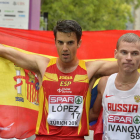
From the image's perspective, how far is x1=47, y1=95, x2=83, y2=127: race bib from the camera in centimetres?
498

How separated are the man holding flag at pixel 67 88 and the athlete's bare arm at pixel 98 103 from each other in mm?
140

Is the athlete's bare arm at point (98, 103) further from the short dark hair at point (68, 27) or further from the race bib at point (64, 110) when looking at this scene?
the short dark hair at point (68, 27)

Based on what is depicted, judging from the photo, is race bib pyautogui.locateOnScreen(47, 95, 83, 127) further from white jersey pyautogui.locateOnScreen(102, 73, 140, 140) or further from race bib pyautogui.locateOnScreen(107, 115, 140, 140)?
race bib pyautogui.locateOnScreen(107, 115, 140, 140)

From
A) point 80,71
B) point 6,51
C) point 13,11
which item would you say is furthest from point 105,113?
point 13,11

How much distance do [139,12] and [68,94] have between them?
62429 mm

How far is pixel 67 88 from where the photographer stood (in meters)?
5.05

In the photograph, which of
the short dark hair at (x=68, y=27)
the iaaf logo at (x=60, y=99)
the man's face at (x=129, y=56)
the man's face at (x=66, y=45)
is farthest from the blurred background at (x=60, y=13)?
the man's face at (x=129, y=56)

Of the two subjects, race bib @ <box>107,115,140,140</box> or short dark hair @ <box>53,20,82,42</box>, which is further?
short dark hair @ <box>53,20,82,42</box>

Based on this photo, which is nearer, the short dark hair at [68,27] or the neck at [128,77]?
the neck at [128,77]

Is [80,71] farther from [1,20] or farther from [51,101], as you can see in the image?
[1,20]

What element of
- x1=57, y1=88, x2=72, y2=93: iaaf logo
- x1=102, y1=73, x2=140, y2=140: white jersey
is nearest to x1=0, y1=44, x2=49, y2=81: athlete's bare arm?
x1=57, y1=88, x2=72, y2=93: iaaf logo

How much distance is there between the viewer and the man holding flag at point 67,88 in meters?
4.98

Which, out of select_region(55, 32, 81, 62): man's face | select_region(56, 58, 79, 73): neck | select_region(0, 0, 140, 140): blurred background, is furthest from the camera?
select_region(0, 0, 140, 140): blurred background

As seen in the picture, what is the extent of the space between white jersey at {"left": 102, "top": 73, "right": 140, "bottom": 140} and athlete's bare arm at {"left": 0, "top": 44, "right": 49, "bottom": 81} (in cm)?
98
